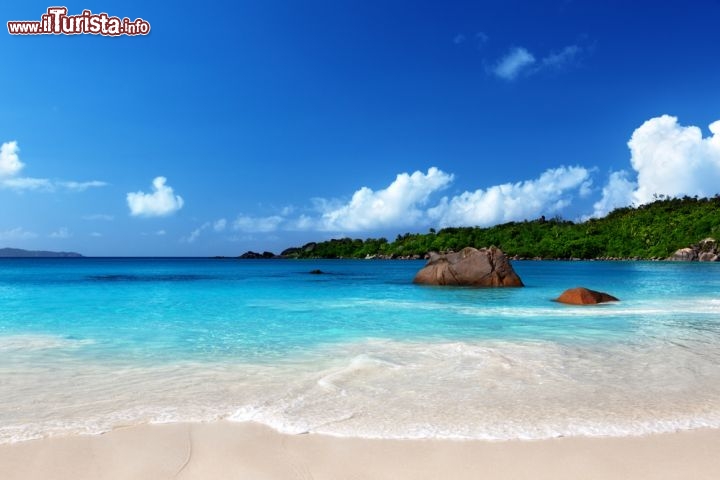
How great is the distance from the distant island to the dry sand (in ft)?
390

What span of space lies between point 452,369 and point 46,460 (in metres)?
5.73

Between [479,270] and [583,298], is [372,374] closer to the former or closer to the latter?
[583,298]

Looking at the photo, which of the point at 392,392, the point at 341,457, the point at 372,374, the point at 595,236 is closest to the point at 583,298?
the point at 372,374

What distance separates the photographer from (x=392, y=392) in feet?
22.5

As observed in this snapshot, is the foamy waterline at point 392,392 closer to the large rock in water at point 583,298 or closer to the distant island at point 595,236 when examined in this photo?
the large rock in water at point 583,298

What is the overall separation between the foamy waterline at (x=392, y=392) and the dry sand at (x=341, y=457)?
0.91 feet

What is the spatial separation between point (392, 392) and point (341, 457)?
2387mm

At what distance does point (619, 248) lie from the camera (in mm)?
128625

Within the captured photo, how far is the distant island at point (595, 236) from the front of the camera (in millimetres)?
118000

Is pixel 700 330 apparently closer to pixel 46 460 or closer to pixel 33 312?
pixel 46 460

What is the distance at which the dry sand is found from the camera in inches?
166

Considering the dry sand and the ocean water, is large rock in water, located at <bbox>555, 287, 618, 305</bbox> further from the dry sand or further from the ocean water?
the dry sand

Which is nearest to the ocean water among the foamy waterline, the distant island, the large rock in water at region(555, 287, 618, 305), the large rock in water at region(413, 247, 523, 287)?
the foamy waterline

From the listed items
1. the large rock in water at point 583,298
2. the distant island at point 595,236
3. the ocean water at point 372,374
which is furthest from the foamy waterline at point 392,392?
the distant island at point 595,236
